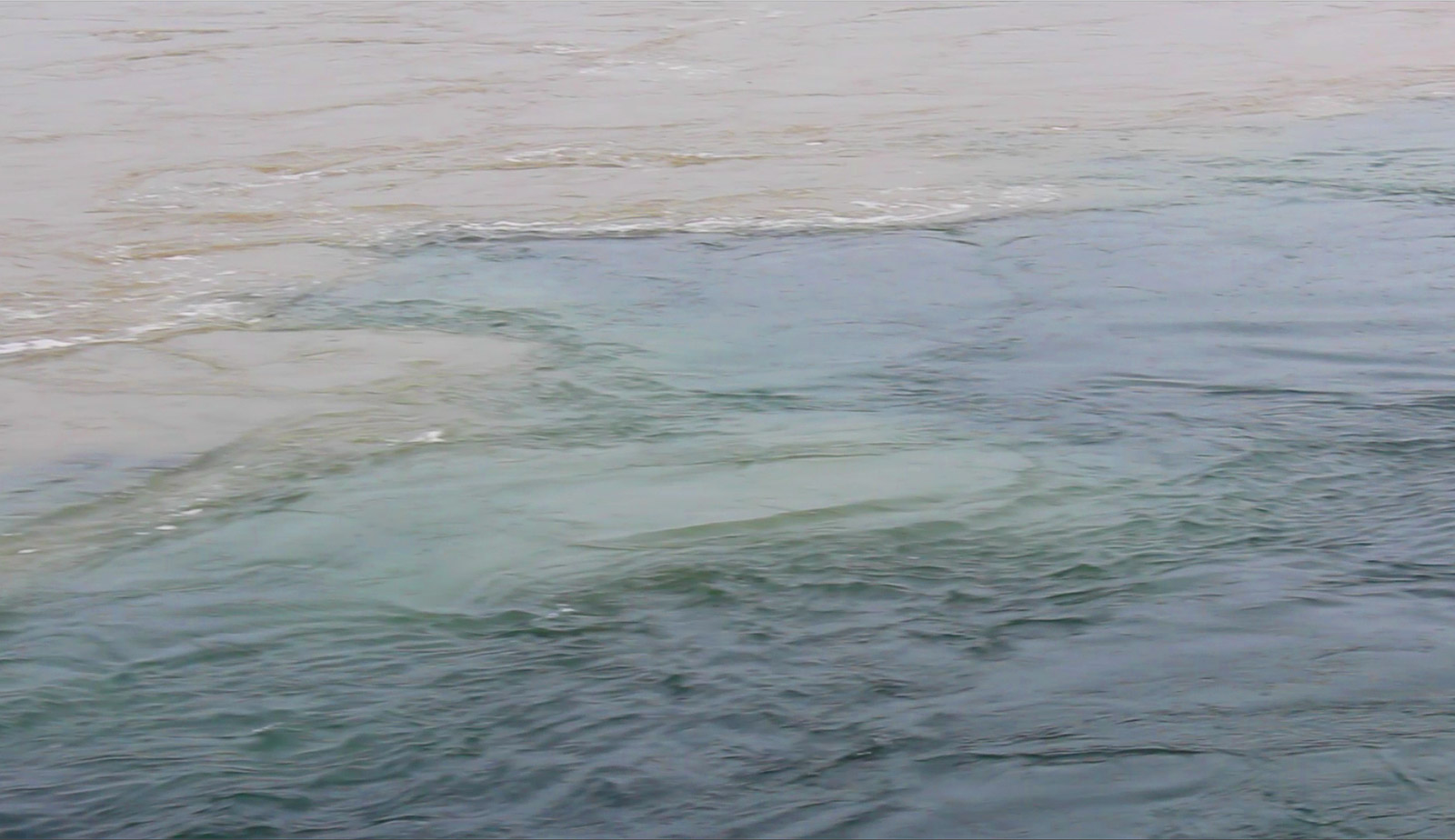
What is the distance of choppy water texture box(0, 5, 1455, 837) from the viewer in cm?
314

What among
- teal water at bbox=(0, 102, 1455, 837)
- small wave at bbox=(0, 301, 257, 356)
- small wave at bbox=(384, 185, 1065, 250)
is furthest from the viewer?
→ small wave at bbox=(384, 185, 1065, 250)

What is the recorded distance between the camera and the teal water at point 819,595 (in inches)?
121

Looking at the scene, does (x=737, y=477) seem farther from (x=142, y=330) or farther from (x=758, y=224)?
(x=758, y=224)

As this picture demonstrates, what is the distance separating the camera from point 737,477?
4.46 m

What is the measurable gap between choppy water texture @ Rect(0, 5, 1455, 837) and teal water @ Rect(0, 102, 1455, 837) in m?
0.01

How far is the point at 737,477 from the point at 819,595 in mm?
721

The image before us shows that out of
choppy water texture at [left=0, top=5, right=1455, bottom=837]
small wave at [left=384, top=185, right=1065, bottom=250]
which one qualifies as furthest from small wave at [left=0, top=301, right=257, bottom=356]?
small wave at [left=384, top=185, right=1065, bottom=250]

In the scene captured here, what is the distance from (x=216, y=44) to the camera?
479 inches

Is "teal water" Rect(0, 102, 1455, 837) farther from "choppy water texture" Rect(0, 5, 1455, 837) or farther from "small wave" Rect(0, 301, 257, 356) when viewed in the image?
"small wave" Rect(0, 301, 257, 356)

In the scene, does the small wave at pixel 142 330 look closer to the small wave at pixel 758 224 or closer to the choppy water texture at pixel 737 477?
the choppy water texture at pixel 737 477

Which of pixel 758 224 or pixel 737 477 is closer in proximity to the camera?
pixel 737 477

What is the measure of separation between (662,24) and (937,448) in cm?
880

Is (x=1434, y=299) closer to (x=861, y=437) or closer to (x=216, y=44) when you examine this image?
(x=861, y=437)

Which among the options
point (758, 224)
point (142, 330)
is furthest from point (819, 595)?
point (758, 224)
